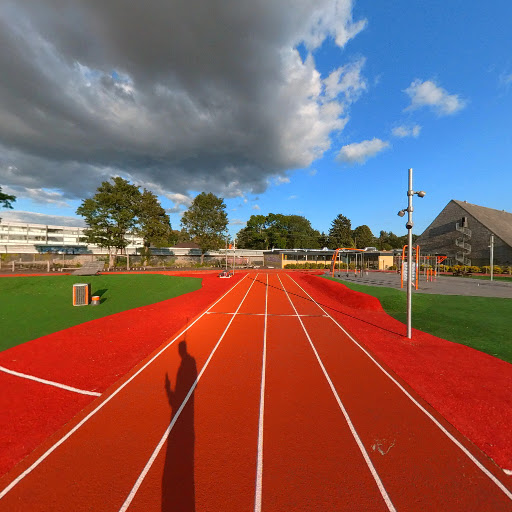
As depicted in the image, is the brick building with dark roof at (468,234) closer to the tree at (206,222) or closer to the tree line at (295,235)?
the tree line at (295,235)

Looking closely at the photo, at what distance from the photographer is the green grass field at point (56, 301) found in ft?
34.9

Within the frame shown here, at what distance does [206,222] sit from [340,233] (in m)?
51.7

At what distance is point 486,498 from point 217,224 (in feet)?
176

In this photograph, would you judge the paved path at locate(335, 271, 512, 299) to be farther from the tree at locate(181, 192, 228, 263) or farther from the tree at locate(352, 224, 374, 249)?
the tree at locate(352, 224, 374, 249)

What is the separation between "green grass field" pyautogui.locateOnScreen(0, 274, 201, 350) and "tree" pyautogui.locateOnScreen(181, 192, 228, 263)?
89.6 feet

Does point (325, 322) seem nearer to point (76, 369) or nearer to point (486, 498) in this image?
point (486, 498)

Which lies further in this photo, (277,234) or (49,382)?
(277,234)

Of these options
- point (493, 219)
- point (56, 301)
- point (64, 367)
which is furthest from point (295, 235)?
point (64, 367)

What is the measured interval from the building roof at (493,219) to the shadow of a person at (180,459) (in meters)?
65.6

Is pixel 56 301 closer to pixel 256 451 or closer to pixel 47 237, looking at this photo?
pixel 256 451

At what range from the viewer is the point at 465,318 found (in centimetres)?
1320

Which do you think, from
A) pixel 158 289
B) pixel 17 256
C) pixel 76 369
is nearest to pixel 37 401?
pixel 76 369

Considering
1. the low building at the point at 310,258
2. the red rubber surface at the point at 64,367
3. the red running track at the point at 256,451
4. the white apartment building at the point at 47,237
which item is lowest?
the red running track at the point at 256,451

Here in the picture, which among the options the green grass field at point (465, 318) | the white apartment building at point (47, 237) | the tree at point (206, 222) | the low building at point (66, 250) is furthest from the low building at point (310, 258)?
the green grass field at point (465, 318)
